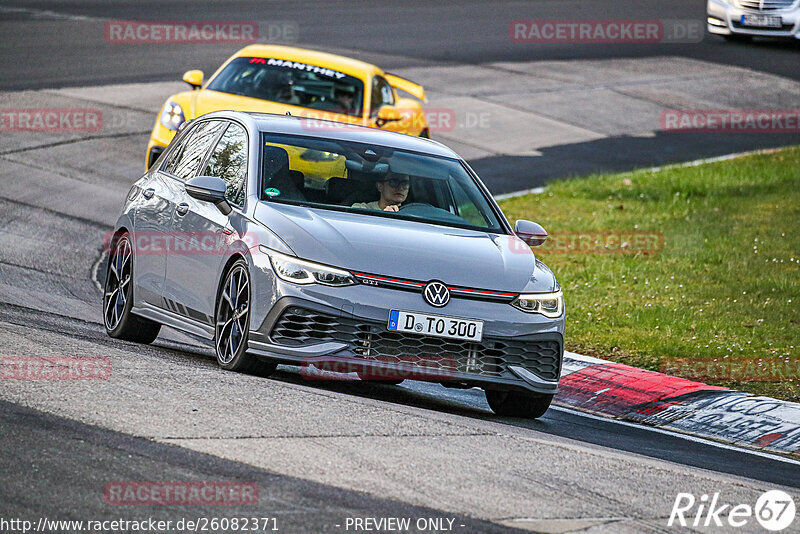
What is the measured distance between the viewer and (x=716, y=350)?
11.4m

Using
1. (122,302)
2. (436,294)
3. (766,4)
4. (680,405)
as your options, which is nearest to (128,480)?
(436,294)

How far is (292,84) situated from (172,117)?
1539mm

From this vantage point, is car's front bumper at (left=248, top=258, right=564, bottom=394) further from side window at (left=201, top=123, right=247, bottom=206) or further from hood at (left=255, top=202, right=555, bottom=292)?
side window at (left=201, top=123, right=247, bottom=206)

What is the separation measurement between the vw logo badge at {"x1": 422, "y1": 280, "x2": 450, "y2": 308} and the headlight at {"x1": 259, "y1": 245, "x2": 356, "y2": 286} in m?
0.43

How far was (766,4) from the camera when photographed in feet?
102

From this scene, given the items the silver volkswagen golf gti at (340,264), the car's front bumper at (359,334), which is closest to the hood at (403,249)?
the silver volkswagen golf gti at (340,264)

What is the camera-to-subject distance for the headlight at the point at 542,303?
844cm

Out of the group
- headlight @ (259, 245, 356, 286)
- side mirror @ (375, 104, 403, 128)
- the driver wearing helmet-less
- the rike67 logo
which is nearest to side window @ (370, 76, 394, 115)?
side mirror @ (375, 104, 403, 128)

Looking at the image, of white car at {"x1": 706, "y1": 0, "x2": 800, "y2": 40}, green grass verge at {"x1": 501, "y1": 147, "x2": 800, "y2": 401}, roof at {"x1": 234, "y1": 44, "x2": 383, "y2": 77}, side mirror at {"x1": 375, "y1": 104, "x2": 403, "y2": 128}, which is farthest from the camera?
white car at {"x1": 706, "y1": 0, "x2": 800, "y2": 40}

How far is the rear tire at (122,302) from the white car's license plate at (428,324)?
2.56m

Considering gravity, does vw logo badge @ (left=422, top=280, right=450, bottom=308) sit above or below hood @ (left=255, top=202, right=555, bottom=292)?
below

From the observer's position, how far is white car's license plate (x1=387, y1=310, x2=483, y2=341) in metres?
8.05

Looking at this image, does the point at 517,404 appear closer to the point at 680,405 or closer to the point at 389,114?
the point at 680,405

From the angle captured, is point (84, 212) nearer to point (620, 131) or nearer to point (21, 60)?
point (21, 60)
